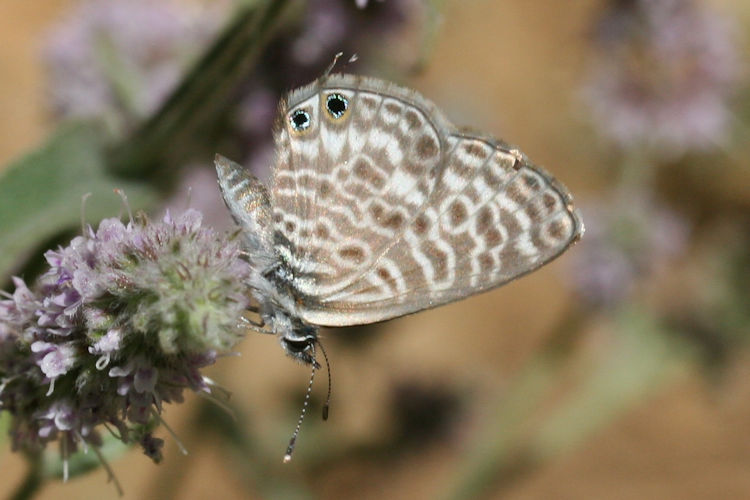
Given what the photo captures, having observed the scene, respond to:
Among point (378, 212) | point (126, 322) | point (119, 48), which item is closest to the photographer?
point (126, 322)

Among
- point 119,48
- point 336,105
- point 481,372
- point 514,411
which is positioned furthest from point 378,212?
point 481,372

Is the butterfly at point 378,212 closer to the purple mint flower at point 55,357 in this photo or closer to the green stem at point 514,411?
the purple mint flower at point 55,357

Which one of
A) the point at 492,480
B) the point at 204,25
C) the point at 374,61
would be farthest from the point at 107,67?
the point at 492,480

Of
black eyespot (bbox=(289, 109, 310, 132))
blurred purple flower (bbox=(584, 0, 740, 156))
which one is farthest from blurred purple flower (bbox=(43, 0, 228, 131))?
blurred purple flower (bbox=(584, 0, 740, 156))

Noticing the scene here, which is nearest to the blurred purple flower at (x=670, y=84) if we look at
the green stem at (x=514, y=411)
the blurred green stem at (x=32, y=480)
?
the green stem at (x=514, y=411)

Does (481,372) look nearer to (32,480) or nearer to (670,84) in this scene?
(670,84)

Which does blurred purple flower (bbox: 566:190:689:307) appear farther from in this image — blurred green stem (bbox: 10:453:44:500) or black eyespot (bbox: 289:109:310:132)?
blurred green stem (bbox: 10:453:44:500)
